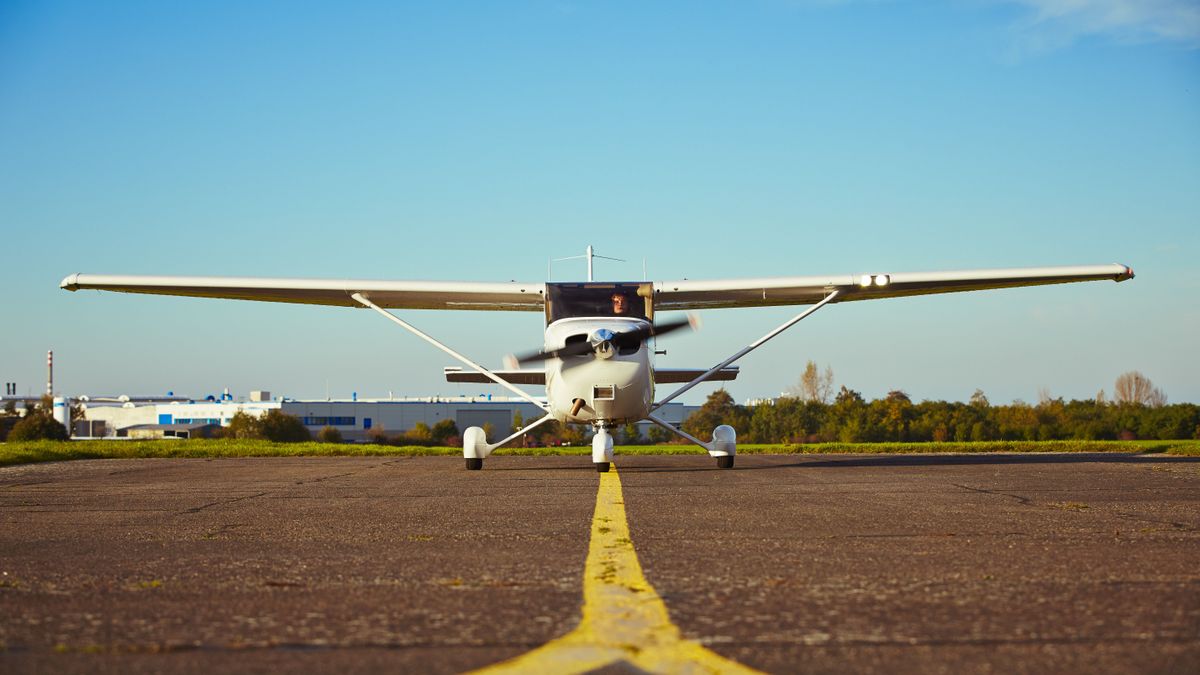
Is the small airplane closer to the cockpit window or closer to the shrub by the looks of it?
the cockpit window

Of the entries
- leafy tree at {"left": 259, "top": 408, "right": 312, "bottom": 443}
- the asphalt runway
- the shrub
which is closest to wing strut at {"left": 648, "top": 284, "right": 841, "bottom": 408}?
the asphalt runway

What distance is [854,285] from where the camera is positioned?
1673 cm

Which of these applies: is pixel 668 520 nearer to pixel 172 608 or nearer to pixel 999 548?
pixel 999 548

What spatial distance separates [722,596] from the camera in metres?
3.34

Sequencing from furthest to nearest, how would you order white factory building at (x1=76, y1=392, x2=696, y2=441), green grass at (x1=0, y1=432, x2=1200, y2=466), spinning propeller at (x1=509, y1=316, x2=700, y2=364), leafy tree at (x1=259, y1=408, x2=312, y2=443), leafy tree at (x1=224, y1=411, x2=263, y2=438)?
white factory building at (x1=76, y1=392, x2=696, y2=441) → leafy tree at (x1=224, y1=411, x2=263, y2=438) → leafy tree at (x1=259, y1=408, x2=312, y2=443) → green grass at (x1=0, y1=432, x2=1200, y2=466) → spinning propeller at (x1=509, y1=316, x2=700, y2=364)

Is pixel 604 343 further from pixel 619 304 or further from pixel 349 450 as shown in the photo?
pixel 349 450

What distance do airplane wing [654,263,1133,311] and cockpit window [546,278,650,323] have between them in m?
1.49

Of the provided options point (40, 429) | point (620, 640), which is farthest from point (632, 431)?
point (40, 429)

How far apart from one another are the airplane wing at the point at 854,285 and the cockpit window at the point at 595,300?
1.49 meters

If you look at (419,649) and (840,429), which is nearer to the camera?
(419,649)

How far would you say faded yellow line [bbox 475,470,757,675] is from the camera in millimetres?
2363

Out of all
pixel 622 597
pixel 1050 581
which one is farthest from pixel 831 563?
pixel 622 597

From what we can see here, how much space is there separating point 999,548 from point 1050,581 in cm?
102

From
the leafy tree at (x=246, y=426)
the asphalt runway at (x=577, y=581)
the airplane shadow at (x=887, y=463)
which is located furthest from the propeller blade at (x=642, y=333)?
the leafy tree at (x=246, y=426)
